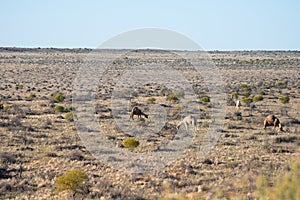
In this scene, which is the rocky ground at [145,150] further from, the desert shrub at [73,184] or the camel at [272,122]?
the camel at [272,122]

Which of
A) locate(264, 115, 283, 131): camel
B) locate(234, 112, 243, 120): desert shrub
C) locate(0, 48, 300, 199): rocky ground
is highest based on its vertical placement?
locate(264, 115, 283, 131): camel

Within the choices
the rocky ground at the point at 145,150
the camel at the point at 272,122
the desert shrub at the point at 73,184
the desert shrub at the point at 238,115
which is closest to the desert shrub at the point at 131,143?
the rocky ground at the point at 145,150

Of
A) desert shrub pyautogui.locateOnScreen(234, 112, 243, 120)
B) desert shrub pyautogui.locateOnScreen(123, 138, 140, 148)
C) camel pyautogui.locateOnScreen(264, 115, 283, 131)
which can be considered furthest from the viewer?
desert shrub pyautogui.locateOnScreen(234, 112, 243, 120)

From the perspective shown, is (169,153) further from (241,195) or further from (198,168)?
(241,195)

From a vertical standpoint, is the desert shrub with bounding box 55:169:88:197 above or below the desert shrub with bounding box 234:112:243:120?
below

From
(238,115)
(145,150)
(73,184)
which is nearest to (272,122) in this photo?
(238,115)

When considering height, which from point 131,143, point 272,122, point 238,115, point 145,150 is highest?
point 272,122

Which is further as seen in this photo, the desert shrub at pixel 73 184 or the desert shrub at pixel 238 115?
the desert shrub at pixel 238 115

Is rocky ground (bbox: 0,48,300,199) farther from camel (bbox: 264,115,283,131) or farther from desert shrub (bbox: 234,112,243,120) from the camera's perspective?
camel (bbox: 264,115,283,131)

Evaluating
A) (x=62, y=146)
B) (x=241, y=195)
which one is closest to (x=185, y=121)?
(x=62, y=146)

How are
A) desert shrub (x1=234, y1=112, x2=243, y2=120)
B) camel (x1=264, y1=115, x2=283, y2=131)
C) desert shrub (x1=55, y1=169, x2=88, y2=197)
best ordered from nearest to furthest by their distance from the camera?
desert shrub (x1=55, y1=169, x2=88, y2=197), camel (x1=264, y1=115, x2=283, y2=131), desert shrub (x1=234, y1=112, x2=243, y2=120)

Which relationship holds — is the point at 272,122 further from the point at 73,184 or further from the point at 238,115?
the point at 73,184

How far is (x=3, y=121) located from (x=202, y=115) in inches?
401

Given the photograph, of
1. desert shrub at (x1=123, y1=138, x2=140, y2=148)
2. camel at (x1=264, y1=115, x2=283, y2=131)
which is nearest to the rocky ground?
desert shrub at (x1=123, y1=138, x2=140, y2=148)
